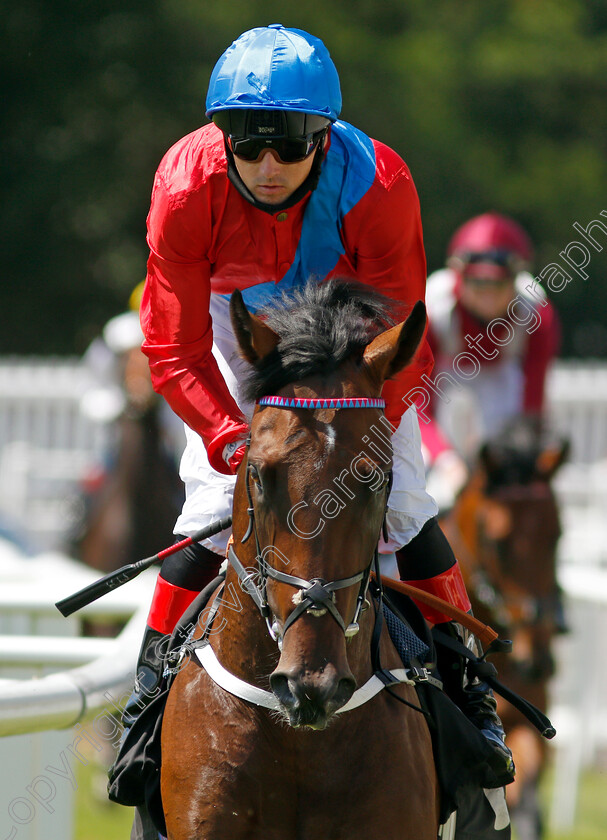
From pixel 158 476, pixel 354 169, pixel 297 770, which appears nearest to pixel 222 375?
pixel 354 169

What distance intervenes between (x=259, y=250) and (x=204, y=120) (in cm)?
1629

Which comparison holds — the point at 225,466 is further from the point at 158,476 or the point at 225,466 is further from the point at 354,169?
the point at 158,476

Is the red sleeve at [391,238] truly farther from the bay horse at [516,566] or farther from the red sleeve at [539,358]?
the red sleeve at [539,358]

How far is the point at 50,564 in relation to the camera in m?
7.19

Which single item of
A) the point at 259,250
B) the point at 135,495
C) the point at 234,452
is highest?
the point at 259,250

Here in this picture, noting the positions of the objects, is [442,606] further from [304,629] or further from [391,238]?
[391,238]

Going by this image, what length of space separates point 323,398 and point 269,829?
1.06 metres

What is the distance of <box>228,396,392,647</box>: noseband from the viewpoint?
275 cm

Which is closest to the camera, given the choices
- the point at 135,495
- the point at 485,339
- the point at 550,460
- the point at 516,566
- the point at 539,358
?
the point at 516,566

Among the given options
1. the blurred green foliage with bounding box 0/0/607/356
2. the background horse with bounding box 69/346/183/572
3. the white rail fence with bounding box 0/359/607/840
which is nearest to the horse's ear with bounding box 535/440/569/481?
the white rail fence with bounding box 0/359/607/840

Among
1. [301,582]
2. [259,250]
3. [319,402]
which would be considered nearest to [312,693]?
[301,582]

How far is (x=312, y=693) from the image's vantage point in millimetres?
2658

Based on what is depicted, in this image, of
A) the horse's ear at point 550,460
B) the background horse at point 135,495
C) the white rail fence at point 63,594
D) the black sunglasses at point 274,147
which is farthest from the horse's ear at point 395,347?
the background horse at point 135,495

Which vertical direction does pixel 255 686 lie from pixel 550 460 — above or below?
above
